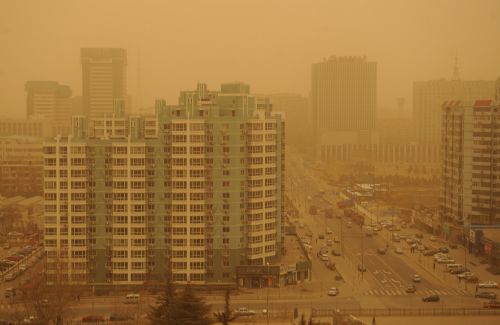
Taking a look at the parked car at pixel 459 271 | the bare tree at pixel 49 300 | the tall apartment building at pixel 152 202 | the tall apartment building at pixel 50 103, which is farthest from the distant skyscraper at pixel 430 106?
the bare tree at pixel 49 300

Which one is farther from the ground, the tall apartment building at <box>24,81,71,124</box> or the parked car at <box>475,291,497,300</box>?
the tall apartment building at <box>24,81,71,124</box>

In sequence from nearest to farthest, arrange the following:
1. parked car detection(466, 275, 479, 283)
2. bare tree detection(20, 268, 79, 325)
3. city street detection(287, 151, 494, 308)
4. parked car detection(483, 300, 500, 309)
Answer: bare tree detection(20, 268, 79, 325) < parked car detection(483, 300, 500, 309) < city street detection(287, 151, 494, 308) < parked car detection(466, 275, 479, 283)

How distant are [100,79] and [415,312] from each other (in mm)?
19637

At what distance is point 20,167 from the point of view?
17.0 meters

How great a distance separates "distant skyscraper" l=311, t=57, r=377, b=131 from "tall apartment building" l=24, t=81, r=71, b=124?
382 inches

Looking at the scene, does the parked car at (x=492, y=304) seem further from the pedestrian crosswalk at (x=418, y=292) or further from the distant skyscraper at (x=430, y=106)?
the distant skyscraper at (x=430, y=106)

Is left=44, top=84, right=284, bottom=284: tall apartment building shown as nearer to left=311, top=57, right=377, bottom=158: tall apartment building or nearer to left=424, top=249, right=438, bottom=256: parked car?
left=424, top=249, right=438, bottom=256: parked car

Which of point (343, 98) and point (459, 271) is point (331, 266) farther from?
point (343, 98)

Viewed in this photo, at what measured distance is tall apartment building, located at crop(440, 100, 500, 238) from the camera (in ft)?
37.7

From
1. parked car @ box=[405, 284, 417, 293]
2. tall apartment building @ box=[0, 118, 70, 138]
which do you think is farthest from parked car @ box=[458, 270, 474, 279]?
tall apartment building @ box=[0, 118, 70, 138]

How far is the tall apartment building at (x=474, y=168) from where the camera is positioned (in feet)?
37.7

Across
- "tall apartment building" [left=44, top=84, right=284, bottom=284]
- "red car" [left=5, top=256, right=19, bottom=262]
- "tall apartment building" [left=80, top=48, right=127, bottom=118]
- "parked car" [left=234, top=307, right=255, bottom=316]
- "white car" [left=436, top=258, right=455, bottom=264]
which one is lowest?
"parked car" [left=234, top=307, right=255, bottom=316]

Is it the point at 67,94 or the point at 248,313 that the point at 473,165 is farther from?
the point at 67,94

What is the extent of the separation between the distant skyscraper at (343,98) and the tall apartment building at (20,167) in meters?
13.5
